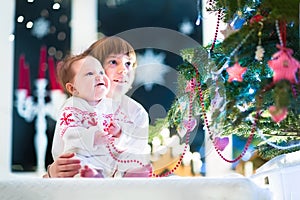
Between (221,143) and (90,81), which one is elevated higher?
(90,81)

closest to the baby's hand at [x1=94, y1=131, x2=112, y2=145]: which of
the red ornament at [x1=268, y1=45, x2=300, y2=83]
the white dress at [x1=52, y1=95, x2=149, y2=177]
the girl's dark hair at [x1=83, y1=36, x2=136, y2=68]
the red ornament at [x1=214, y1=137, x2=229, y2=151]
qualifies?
the white dress at [x1=52, y1=95, x2=149, y2=177]

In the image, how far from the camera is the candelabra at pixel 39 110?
5.96ft

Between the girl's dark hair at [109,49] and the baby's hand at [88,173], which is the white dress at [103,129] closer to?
the baby's hand at [88,173]

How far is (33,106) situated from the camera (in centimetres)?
183

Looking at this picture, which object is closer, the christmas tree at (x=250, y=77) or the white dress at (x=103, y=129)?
the christmas tree at (x=250, y=77)

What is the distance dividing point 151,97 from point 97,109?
307 mm

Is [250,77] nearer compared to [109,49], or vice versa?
[250,77]

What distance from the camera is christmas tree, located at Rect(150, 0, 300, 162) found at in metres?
0.80

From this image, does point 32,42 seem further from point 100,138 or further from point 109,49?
point 100,138

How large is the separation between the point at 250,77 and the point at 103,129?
458mm

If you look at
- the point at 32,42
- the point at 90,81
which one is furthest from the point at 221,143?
the point at 32,42

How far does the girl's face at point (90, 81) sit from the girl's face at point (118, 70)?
3cm

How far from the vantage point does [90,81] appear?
1438mm

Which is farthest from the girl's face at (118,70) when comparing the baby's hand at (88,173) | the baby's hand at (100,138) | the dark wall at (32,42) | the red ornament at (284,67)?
the red ornament at (284,67)
